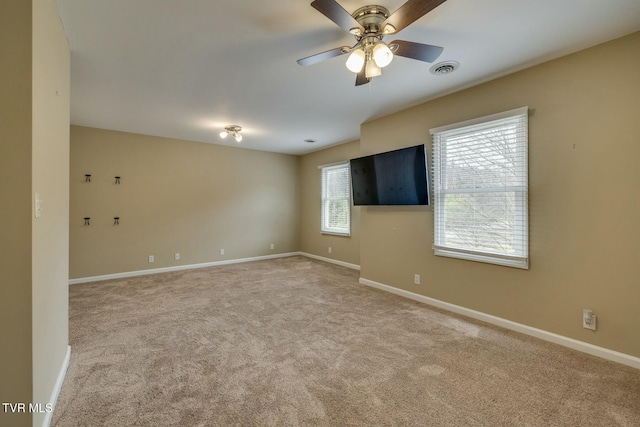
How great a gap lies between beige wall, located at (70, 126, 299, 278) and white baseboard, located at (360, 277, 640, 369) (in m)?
3.74

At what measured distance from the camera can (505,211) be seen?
2857mm

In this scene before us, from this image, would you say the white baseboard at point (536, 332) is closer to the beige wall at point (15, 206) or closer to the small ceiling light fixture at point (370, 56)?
the small ceiling light fixture at point (370, 56)

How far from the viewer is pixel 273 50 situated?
7.87 feet

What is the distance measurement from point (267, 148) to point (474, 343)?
5290 mm

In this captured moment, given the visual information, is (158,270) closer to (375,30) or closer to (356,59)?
(356,59)

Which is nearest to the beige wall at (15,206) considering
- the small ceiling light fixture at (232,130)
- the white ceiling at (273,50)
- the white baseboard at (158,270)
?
the white ceiling at (273,50)

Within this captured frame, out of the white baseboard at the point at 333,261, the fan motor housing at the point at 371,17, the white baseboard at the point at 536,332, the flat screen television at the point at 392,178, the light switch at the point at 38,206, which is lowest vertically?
the white baseboard at the point at 536,332

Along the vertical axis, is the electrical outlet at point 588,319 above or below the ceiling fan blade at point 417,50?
below

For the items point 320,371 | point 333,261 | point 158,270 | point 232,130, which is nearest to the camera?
point 320,371

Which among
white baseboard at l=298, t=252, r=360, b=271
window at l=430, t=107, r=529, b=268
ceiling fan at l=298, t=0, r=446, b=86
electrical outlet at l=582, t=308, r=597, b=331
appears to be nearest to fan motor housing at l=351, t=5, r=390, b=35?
ceiling fan at l=298, t=0, r=446, b=86

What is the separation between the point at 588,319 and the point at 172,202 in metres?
6.01

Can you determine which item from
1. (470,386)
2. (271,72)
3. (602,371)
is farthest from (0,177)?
(602,371)

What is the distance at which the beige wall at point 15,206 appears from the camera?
1324 mm

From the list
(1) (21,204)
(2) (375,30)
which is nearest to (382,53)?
(2) (375,30)
